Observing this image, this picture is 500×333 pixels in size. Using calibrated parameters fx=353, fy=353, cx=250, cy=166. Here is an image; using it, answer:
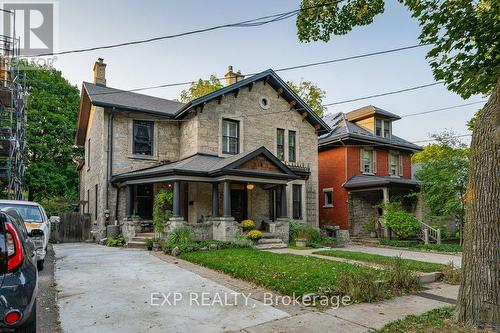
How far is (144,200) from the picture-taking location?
17.0 metres

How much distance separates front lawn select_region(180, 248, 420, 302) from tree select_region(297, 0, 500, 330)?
1.80 meters

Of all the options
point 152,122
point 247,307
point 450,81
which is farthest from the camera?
point 152,122

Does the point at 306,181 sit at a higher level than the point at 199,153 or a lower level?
lower


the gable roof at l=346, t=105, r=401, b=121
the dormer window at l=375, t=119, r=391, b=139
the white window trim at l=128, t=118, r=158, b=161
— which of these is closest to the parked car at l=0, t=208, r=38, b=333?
the white window trim at l=128, t=118, r=158, b=161

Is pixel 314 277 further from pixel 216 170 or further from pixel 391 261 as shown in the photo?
pixel 216 170

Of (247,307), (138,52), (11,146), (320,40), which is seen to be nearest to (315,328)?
(247,307)

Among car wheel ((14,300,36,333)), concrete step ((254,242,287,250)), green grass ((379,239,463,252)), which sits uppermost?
car wheel ((14,300,36,333))

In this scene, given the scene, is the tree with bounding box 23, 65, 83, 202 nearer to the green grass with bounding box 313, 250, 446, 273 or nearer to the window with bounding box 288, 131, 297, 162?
the window with bounding box 288, 131, 297, 162

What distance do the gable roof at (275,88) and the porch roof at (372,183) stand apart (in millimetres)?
3406

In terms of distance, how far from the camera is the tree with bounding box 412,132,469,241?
1602cm

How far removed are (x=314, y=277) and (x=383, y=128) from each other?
730 inches

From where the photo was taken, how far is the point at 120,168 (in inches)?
656

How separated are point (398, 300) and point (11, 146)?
56.6 feet

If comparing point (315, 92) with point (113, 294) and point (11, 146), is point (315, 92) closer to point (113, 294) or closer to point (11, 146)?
point (11, 146)
